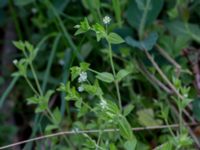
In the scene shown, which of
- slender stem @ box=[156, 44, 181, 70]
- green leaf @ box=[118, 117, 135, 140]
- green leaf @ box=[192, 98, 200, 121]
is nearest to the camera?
green leaf @ box=[118, 117, 135, 140]

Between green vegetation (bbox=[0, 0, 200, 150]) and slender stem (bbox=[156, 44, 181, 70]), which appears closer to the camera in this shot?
green vegetation (bbox=[0, 0, 200, 150])

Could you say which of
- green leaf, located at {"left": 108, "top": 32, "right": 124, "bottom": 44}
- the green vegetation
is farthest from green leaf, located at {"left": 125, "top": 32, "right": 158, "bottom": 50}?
green leaf, located at {"left": 108, "top": 32, "right": 124, "bottom": 44}

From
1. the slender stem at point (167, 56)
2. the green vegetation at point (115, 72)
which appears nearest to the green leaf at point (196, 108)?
the green vegetation at point (115, 72)

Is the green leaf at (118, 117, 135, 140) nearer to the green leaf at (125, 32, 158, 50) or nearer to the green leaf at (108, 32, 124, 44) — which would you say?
the green leaf at (108, 32, 124, 44)

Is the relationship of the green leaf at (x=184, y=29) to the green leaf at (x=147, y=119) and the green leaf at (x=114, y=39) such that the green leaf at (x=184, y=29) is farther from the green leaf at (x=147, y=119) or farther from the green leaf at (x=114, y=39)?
the green leaf at (x=114, y=39)

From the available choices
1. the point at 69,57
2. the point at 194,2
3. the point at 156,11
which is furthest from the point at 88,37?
the point at 194,2

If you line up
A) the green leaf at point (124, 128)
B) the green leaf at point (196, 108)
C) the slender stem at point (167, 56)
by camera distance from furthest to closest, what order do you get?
1. the slender stem at point (167, 56)
2. the green leaf at point (196, 108)
3. the green leaf at point (124, 128)
